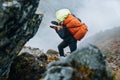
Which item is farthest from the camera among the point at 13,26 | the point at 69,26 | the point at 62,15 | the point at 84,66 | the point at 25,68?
the point at 25,68

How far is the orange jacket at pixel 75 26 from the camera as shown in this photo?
16.3 metres

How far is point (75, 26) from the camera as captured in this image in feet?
53.6

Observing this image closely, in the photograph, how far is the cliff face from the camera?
1498cm

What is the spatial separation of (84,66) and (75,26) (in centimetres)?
351

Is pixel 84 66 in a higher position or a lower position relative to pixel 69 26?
higher

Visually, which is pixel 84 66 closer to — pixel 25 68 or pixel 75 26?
pixel 75 26

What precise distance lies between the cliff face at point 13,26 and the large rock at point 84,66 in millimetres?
2954

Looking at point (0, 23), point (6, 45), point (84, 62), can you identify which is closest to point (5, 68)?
point (6, 45)

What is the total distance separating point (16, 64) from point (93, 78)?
20.6ft

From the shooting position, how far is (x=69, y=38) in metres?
17.0

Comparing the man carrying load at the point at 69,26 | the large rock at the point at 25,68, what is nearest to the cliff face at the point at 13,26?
the man carrying load at the point at 69,26

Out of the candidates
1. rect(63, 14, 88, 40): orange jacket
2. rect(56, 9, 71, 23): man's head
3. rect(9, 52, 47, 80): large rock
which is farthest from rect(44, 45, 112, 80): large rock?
rect(9, 52, 47, 80): large rock

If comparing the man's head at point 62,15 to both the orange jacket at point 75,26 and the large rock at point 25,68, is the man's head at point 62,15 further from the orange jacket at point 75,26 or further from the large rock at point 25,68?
the large rock at point 25,68

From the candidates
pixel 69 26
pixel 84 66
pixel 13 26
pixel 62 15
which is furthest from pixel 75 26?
pixel 84 66
